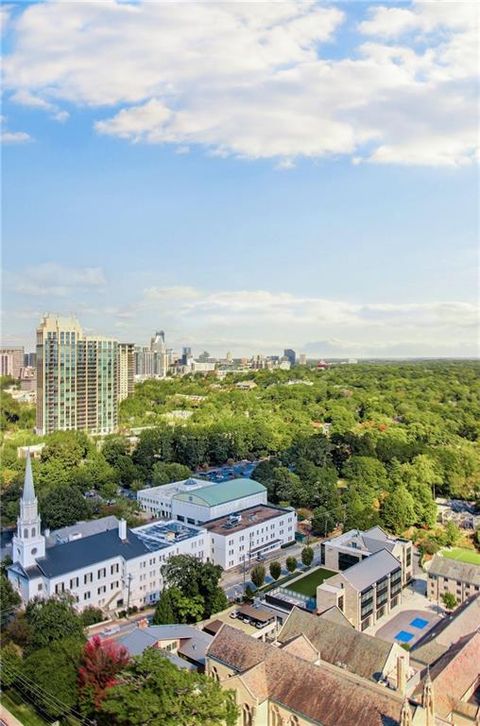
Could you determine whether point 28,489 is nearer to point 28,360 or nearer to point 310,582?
point 310,582

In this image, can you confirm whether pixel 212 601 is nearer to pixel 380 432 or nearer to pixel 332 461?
pixel 332 461

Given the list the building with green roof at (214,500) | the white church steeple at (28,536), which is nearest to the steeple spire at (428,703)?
the white church steeple at (28,536)

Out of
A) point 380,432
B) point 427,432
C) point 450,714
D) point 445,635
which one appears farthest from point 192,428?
point 450,714

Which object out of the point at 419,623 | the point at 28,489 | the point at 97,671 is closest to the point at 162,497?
the point at 28,489

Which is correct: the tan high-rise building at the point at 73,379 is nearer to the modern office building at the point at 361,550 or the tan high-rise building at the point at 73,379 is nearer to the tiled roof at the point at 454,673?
the modern office building at the point at 361,550

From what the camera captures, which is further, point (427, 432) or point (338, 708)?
point (427, 432)

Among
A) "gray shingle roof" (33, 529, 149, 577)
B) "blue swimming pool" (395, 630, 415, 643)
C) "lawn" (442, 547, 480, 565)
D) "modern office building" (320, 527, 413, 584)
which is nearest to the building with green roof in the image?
"gray shingle roof" (33, 529, 149, 577)
